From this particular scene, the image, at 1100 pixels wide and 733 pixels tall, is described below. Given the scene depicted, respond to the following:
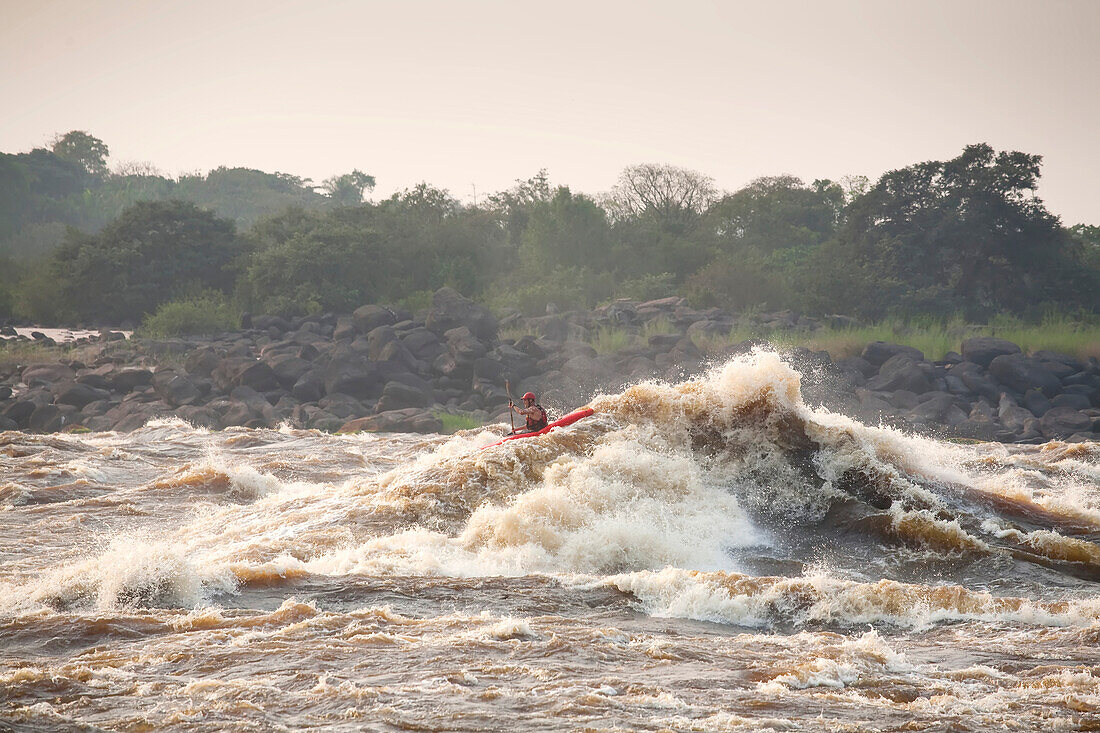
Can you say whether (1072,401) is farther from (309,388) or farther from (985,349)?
(309,388)

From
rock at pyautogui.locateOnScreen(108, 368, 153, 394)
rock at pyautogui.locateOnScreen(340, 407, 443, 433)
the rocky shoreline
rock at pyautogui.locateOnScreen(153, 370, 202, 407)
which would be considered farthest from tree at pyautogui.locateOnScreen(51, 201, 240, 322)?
rock at pyautogui.locateOnScreen(340, 407, 443, 433)

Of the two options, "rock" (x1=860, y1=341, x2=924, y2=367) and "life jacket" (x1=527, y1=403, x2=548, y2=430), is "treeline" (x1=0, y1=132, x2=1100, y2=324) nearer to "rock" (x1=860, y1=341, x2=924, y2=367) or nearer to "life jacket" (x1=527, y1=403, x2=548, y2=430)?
"rock" (x1=860, y1=341, x2=924, y2=367)

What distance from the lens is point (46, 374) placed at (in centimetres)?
2994

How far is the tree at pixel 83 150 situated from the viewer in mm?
75000

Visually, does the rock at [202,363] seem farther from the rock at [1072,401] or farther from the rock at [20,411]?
the rock at [1072,401]

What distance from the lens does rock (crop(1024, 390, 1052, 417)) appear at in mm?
26045

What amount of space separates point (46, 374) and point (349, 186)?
52.2 m

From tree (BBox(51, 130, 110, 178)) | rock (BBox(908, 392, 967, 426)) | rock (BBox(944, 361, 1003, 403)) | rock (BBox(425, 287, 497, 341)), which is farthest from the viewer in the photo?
tree (BBox(51, 130, 110, 178))

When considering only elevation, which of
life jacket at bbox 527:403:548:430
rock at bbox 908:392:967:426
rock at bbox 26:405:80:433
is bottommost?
rock at bbox 26:405:80:433

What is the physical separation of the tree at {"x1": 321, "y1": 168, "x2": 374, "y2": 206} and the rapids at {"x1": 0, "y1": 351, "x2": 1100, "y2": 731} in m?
64.6

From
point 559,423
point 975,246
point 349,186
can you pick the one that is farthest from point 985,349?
point 349,186

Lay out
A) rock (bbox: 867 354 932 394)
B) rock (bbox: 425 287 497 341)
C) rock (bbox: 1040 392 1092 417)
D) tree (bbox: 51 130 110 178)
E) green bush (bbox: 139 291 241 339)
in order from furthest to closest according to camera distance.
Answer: tree (bbox: 51 130 110 178) < green bush (bbox: 139 291 241 339) < rock (bbox: 425 287 497 341) < rock (bbox: 867 354 932 394) < rock (bbox: 1040 392 1092 417)

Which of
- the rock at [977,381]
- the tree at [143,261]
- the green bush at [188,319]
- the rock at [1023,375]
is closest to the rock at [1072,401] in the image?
the rock at [1023,375]

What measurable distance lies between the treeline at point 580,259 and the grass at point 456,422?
11518 mm
